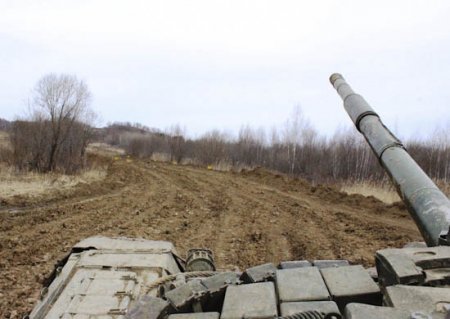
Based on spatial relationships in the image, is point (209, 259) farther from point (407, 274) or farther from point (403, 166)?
point (407, 274)

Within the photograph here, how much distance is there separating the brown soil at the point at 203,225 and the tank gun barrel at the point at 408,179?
3.69m

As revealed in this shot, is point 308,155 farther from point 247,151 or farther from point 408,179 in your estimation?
point 408,179

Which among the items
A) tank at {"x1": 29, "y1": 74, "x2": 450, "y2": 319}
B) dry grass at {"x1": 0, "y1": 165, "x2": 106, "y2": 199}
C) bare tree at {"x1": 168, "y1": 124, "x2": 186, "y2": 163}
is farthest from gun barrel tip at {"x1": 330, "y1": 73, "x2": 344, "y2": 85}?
bare tree at {"x1": 168, "y1": 124, "x2": 186, "y2": 163}

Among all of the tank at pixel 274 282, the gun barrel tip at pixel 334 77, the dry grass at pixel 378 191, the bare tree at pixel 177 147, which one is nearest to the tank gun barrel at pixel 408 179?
the tank at pixel 274 282

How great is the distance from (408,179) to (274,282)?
5.22 feet

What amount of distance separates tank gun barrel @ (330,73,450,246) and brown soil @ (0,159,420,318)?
3.69 meters

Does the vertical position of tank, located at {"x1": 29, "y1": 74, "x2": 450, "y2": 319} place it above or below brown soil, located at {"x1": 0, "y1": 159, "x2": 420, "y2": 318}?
above

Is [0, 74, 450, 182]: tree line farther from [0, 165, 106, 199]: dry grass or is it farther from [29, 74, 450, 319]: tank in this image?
[29, 74, 450, 319]: tank

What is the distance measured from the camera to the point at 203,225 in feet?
36.9

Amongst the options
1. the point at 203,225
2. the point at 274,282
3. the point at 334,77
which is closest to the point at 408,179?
the point at 274,282

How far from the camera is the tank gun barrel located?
3273mm

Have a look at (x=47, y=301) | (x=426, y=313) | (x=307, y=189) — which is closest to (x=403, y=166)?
(x=426, y=313)

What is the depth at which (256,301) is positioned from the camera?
2492 mm

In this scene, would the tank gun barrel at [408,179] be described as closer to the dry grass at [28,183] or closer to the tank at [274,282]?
the tank at [274,282]
